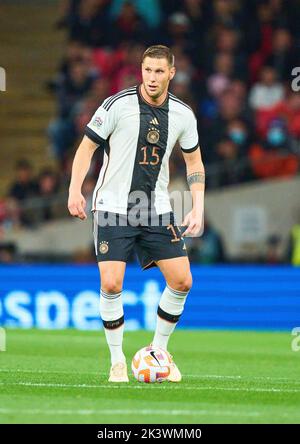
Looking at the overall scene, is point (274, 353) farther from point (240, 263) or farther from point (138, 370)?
point (240, 263)

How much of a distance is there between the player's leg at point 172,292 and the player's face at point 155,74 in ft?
3.95

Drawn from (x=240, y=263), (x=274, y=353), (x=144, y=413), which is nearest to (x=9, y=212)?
(x=240, y=263)

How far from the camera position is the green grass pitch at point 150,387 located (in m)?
7.02

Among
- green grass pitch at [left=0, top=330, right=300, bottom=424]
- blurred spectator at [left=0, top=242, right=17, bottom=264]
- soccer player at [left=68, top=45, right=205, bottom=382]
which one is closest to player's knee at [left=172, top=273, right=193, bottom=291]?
soccer player at [left=68, top=45, right=205, bottom=382]

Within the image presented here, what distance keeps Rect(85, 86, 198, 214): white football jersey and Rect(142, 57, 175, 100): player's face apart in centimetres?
16

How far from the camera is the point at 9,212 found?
19.5m

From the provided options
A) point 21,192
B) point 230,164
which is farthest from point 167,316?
point 21,192

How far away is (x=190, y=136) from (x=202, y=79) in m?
11.0

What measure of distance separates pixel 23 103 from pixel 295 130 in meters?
6.19

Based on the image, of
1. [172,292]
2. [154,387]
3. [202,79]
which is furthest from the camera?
[202,79]

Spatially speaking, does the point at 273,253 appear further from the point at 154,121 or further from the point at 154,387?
the point at 154,387

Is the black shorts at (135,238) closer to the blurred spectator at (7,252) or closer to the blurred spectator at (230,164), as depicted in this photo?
the blurred spectator at (7,252)

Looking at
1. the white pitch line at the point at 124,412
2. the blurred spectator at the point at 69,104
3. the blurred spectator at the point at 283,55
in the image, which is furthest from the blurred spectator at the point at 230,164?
the white pitch line at the point at 124,412

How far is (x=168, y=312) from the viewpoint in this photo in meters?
8.99
